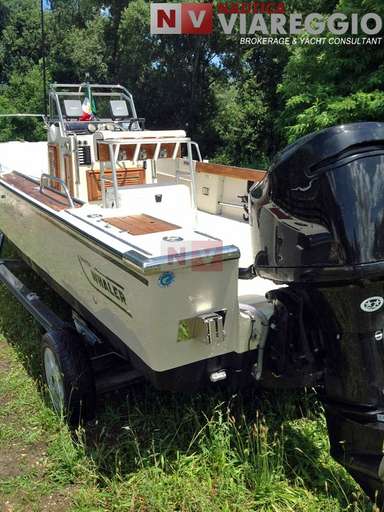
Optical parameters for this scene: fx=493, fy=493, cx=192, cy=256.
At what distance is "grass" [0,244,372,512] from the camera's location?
2.15 meters

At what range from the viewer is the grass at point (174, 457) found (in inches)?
84.5

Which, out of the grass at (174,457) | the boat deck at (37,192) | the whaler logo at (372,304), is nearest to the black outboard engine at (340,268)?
the whaler logo at (372,304)

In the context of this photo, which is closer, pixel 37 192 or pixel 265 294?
pixel 265 294

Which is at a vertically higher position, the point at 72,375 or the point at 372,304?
the point at 372,304

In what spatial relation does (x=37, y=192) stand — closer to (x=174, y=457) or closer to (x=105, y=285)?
(x=105, y=285)

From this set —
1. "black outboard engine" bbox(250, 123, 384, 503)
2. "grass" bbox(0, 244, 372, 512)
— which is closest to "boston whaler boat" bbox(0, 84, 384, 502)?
"black outboard engine" bbox(250, 123, 384, 503)

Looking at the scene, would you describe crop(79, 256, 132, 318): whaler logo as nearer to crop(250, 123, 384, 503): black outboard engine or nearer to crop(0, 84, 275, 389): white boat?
crop(0, 84, 275, 389): white boat

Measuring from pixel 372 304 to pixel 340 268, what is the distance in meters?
0.19

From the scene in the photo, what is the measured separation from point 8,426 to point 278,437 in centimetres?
150

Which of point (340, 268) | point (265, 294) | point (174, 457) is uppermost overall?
point (340, 268)

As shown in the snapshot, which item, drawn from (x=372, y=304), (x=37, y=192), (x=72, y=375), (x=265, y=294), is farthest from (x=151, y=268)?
(x=37, y=192)

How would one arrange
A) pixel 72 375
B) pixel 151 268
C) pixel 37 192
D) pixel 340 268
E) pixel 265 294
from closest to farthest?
pixel 340 268 < pixel 151 268 < pixel 265 294 < pixel 72 375 < pixel 37 192

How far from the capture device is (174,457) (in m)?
2.41

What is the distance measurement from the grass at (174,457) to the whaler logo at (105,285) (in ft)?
2.35
